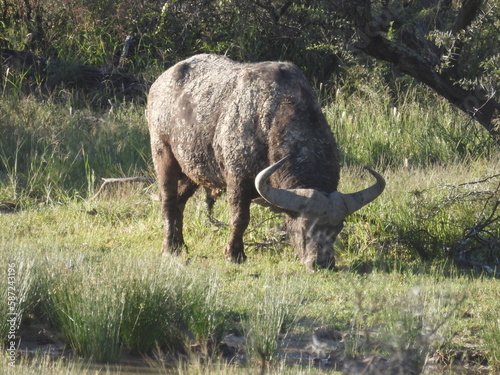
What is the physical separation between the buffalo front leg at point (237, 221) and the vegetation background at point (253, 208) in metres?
0.25

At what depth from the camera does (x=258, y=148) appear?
375 inches

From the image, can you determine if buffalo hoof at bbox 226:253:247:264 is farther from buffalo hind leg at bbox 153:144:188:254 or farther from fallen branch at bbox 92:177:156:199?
fallen branch at bbox 92:177:156:199

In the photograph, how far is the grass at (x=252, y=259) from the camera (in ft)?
22.3

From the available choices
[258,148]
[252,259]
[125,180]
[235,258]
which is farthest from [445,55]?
[125,180]

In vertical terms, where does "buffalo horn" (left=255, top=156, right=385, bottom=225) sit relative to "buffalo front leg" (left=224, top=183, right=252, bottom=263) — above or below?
above

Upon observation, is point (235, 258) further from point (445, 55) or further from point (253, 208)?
point (445, 55)

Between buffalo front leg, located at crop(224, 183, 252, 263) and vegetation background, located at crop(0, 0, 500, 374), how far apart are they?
9.9 inches

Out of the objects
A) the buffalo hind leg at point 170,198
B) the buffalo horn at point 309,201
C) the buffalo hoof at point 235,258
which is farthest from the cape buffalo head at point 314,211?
the buffalo hind leg at point 170,198

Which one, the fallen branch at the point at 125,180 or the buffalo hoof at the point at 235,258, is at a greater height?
the fallen branch at the point at 125,180

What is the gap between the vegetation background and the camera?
6.97 metres

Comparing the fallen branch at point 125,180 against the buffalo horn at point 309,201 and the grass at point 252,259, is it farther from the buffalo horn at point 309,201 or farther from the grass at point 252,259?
the buffalo horn at point 309,201

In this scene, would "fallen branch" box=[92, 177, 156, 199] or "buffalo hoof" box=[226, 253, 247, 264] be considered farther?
"fallen branch" box=[92, 177, 156, 199]

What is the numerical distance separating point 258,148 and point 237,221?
2.84ft

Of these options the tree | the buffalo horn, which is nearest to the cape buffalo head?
the buffalo horn
